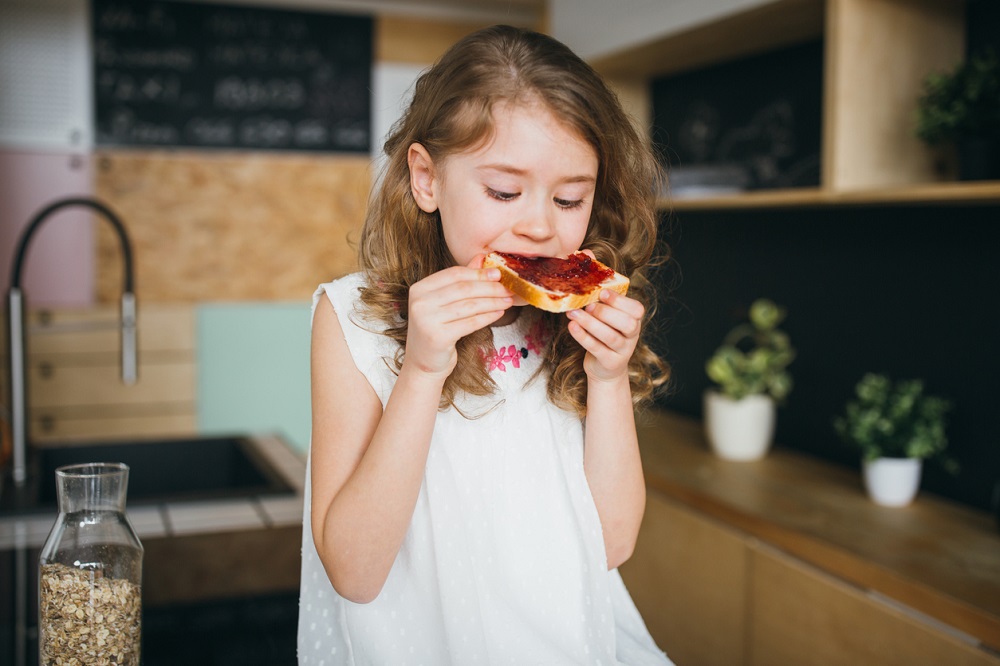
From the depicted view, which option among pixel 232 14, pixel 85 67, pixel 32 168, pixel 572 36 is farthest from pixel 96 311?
pixel 572 36

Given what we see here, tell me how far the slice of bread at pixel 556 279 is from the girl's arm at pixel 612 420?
0.02 meters

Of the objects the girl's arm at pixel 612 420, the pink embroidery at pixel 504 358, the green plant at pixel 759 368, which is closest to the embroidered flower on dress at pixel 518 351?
the pink embroidery at pixel 504 358

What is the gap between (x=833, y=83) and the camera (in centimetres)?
197

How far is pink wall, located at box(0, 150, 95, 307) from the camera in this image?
11.2 feet

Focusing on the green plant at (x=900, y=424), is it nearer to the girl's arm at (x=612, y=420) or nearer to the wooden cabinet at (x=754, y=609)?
Result: the wooden cabinet at (x=754, y=609)

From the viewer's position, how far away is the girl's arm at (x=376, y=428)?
92cm

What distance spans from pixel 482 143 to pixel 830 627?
1.32 metres

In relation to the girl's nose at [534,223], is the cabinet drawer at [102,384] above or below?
below

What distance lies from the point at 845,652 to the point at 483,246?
125 cm

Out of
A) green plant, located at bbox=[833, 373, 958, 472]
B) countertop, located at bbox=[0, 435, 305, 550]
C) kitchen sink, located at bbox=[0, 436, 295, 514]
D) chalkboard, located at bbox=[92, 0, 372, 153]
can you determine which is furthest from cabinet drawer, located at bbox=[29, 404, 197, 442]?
green plant, located at bbox=[833, 373, 958, 472]

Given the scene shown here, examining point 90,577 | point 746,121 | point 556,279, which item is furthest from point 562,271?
point 746,121

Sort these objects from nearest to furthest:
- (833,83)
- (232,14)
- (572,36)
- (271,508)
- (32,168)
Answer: (271,508) < (833,83) < (572,36) < (32,168) < (232,14)

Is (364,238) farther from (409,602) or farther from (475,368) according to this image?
(409,602)

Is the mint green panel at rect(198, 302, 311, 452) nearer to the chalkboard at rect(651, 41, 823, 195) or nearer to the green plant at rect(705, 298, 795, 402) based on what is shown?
the chalkboard at rect(651, 41, 823, 195)
